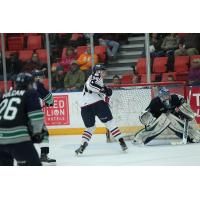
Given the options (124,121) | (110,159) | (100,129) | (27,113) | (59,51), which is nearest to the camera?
(27,113)

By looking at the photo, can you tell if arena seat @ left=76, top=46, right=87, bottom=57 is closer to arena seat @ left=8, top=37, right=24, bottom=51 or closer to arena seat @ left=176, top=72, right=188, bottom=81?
arena seat @ left=8, top=37, right=24, bottom=51

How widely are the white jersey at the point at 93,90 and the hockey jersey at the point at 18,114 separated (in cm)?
276

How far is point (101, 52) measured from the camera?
10508mm

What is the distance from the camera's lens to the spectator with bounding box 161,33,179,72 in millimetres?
10008

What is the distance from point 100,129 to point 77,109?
476mm

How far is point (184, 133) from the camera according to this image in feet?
26.4

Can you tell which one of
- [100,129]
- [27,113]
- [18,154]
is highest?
[27,113]

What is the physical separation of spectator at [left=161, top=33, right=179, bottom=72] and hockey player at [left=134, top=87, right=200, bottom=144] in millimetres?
1922

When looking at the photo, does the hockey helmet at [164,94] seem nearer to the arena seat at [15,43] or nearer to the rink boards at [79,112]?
the rink boards at [79,112]

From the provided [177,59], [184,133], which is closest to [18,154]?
[184,133]

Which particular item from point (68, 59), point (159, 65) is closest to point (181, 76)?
point (159, 65)

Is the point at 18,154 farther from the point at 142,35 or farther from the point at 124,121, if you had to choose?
the point at 142,35

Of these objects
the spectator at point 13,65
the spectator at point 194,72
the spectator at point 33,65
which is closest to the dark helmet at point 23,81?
the spectator at point 194,72

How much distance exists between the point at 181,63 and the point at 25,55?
9.07ft
